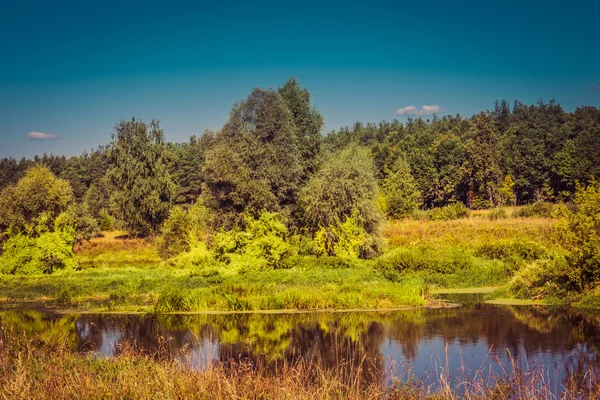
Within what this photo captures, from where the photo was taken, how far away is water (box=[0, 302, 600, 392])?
56.8 ft

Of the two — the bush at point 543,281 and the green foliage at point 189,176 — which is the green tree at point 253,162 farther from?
the green foliage at point 189,176

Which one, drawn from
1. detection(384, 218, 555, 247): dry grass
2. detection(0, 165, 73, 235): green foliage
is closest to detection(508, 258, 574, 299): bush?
detection(384, 218, 555, 247): dry grass

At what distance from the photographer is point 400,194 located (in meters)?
89.8

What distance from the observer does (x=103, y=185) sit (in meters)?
126

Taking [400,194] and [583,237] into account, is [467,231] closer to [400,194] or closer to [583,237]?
[583,237]

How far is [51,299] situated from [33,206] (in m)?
21.1

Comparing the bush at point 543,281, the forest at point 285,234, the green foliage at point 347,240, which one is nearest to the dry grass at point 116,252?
the forest at point 285,234

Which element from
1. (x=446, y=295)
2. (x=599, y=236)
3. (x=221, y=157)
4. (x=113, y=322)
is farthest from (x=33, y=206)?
(x=599, y=236)

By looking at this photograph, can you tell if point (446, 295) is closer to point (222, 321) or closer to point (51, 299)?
point (222, 321)

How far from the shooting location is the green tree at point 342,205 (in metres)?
44.4

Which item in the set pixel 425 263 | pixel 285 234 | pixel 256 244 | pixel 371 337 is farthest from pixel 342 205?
pixel 371 337

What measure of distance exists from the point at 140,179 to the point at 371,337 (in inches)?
2459

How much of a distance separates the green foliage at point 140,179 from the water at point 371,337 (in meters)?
49.1

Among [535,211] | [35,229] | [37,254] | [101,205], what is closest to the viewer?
[37,254]
